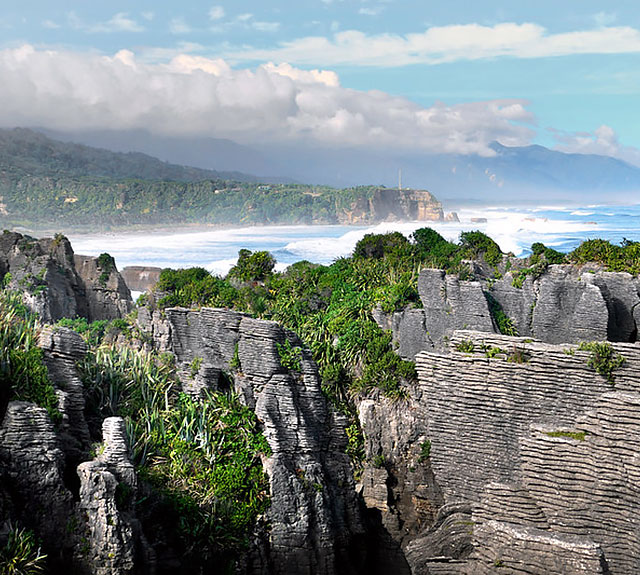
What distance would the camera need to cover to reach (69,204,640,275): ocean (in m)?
47.1

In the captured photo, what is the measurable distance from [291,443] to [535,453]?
11.5 feet

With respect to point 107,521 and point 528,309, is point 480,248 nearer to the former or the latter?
point 528,309

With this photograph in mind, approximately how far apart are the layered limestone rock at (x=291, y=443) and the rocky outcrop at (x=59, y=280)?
10087 millimetres

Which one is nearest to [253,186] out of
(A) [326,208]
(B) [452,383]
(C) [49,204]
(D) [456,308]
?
(A) [326,208]

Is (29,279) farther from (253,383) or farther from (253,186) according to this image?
(253,186)

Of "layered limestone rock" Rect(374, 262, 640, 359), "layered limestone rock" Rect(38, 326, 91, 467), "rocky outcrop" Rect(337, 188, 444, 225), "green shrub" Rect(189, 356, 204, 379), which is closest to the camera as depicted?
"layered limestone rock" Rect(38, 326, 91, 467)

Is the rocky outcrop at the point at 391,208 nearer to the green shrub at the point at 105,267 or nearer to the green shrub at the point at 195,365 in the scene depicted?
the green shrub at the point at 105,267

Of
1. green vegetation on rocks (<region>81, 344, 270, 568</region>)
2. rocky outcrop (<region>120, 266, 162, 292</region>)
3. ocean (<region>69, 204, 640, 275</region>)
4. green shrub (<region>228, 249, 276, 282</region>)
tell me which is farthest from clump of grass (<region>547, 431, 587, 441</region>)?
ocean (<region>69, 204, 640, 275</region>)

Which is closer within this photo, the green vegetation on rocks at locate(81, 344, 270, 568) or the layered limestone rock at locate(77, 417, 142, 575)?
the layered limestone rock at locate(77, 417, 142, 575)

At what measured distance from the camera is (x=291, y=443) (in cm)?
995

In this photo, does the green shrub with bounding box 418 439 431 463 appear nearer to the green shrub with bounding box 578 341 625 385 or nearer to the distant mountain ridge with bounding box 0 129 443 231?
the green shrub with bounding box 578 341 625 385

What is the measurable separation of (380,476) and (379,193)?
220 ft

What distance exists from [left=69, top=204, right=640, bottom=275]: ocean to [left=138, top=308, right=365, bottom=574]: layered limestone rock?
30.5 metres

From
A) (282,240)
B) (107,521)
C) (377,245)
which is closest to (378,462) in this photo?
(107,521)
